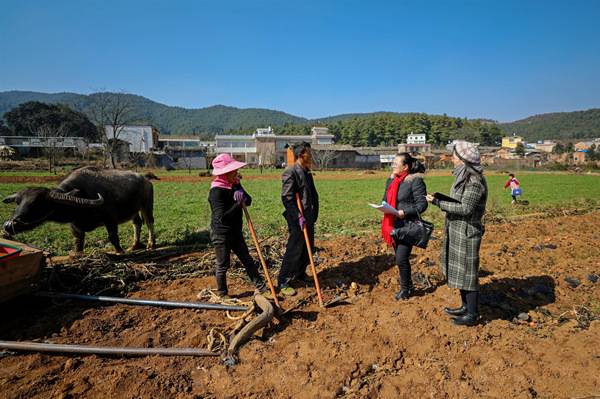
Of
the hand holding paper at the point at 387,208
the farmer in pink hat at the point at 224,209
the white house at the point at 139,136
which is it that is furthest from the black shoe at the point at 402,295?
the white house at the point at 139,136

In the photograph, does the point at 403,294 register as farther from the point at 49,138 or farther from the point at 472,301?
the point at 49,138

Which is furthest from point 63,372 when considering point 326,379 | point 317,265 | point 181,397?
point 317,265

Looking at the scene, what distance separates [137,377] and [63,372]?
2.49 feet

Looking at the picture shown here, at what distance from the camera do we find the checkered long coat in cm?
356

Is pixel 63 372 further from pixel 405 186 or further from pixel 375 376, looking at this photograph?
pixel 405 186

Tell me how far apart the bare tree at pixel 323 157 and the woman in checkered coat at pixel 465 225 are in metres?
51.2

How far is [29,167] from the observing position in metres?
35.2

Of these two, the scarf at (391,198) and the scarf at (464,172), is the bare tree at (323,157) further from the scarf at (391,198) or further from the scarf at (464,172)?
the scarf at (464,172)

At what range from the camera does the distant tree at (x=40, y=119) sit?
5981 centimetres

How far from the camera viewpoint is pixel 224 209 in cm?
450

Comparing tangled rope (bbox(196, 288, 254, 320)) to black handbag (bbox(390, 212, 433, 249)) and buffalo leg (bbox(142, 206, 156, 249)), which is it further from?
buffalo leg (bbox(142, 206, 156, 249))

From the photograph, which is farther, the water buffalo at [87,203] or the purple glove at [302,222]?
the water buffalo at [87,203]

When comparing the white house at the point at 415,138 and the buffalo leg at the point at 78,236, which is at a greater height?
the white house at the point at 415,138

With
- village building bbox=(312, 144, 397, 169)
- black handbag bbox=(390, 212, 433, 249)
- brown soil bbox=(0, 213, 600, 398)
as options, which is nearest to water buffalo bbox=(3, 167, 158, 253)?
brown soil bbox=(0, 213, 600, 398)
